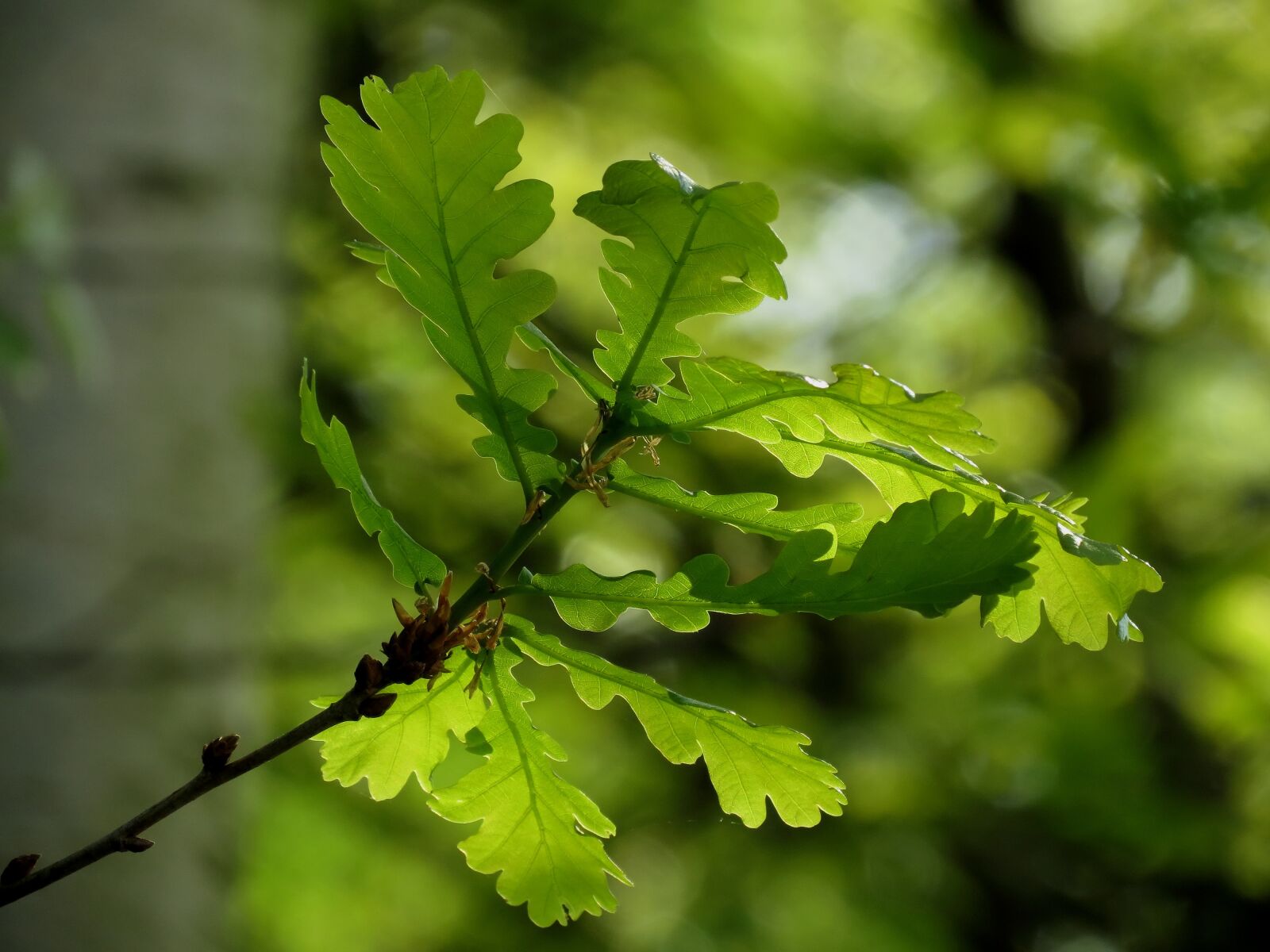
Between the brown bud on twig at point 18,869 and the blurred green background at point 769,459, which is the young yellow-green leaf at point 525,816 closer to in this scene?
the brown bud on twig at point 18,869

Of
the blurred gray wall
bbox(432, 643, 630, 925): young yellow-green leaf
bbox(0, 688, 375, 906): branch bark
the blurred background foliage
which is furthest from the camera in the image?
the blurred background foliage

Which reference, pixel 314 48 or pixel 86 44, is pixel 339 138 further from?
pixel 314 48

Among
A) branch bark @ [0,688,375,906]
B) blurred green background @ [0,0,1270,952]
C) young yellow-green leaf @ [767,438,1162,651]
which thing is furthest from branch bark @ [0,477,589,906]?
blurred green background @ [0,0,1270,952]

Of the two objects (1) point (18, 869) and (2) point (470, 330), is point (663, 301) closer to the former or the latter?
(2) point (470, 330)

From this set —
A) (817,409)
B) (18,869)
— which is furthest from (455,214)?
(18,869)

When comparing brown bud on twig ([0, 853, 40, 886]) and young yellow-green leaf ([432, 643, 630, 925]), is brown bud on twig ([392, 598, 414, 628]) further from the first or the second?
brown bud on twig ([0, 853, 40, 886])

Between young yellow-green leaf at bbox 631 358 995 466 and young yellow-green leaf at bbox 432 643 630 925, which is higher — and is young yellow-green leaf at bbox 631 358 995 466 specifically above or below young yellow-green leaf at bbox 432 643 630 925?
above

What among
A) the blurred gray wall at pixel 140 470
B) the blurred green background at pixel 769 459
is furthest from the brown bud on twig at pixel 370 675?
the blurred gray wall at pixel 140 470
